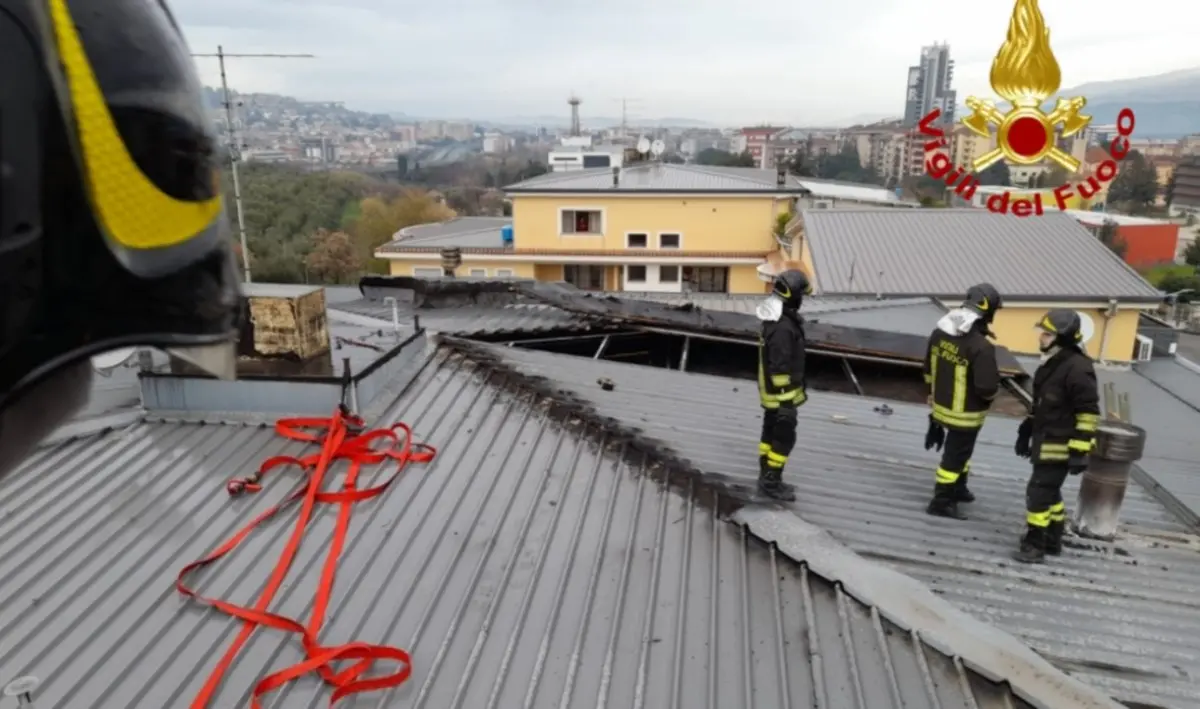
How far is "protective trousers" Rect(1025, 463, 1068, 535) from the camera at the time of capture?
4.59 metres

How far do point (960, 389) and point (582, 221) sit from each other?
26329 millimetres

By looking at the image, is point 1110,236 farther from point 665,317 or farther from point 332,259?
point 332,259

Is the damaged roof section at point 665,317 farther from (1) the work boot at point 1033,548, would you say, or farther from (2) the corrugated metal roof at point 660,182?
(2) the corrugated metal roof at point 660,182

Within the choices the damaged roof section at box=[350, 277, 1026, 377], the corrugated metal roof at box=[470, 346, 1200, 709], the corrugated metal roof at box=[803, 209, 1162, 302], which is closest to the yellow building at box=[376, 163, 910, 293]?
the corrugated metal roof at box=[803, 209, 1162, 302]

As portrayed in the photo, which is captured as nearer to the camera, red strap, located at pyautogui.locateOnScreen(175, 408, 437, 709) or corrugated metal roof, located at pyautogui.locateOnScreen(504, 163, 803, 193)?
red strap, located at pyautogui.locateOnScreen(175, 408, 437, 709)

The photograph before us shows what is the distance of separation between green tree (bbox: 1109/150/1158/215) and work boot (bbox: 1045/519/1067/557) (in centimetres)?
8115

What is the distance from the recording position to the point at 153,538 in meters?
3.94

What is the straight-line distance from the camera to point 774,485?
4.86 m

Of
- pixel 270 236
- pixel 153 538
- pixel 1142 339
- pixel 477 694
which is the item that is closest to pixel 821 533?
pixel 477 694

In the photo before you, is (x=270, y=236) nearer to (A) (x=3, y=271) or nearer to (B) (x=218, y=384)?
(B) (x=218, y=384)

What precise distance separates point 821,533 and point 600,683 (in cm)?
169

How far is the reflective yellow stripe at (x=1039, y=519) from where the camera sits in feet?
15.0

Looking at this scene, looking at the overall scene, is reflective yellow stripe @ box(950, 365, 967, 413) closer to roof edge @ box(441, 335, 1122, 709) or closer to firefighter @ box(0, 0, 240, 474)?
roof edge @ box(441, 335, 1122, 709)

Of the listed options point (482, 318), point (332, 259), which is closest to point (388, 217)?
point (332, 259)
